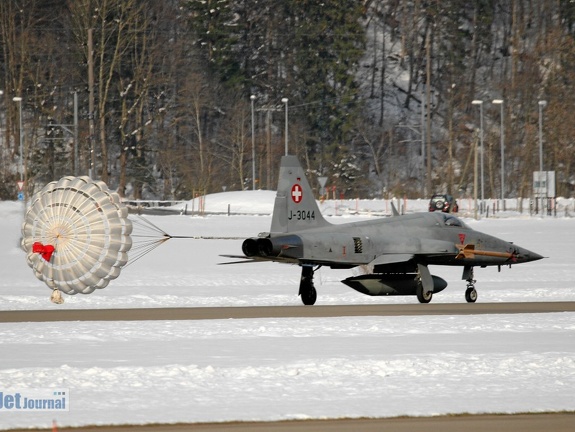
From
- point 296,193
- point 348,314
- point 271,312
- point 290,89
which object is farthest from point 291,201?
point 290,89

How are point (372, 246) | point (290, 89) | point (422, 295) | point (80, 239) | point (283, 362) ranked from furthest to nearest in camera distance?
point (290, 89), point (422, 295), point (372, 246), point (80, 239), point (283, 362)

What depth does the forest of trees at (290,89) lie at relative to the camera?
3231 inches

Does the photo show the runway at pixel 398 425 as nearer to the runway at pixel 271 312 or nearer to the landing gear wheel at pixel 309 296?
the runway at pixel 271 312

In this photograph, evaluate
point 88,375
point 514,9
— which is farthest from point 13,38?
point 88,375

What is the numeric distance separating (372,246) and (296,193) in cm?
265

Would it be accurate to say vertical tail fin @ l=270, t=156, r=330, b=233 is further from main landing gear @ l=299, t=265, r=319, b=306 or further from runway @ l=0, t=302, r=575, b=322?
runway @ l=0, t=302, r=575, b=322

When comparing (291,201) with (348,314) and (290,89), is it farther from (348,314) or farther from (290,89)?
(290,89)

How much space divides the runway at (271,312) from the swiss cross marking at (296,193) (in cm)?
246

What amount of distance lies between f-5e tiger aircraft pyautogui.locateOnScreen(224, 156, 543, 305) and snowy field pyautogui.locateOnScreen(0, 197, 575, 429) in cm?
110

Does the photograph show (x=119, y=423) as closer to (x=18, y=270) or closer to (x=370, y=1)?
(x=18, y=270)

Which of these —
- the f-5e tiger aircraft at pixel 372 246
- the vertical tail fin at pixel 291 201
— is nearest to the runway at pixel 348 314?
the f-5e tiger aircraft at pixel 372 246

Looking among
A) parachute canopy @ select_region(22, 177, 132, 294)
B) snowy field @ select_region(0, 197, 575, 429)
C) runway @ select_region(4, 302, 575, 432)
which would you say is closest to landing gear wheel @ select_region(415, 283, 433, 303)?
runway @ select_region(4, 302, 575, 432)

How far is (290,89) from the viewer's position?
307 feet

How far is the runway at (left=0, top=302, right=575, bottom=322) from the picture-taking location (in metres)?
24.0
